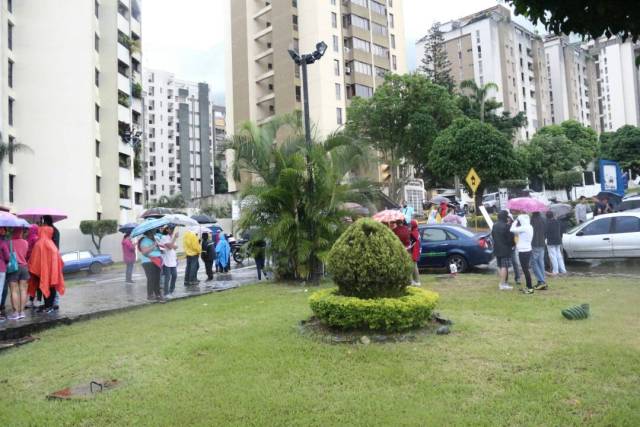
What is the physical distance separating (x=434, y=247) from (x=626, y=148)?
2086 inches

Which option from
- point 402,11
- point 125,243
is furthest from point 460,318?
point 402,11

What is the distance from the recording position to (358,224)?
23.2ft

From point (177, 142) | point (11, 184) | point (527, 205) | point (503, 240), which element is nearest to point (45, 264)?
point (503, 240)

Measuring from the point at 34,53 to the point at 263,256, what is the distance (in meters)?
28.2

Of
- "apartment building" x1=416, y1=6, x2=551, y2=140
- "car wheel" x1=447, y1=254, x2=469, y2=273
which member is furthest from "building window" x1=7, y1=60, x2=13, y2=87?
"apartment building" x1=416, y1=6, x2=551, y2=140

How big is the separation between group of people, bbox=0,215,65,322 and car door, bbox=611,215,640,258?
12.9 m

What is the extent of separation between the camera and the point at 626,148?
56.6 metres

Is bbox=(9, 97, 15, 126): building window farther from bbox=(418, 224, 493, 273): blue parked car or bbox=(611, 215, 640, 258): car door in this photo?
bbox=(611, 215, 640, 258): car door

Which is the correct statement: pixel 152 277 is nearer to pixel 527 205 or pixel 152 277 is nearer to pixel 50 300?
pixel 50 300

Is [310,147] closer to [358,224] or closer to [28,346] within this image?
[358,224]

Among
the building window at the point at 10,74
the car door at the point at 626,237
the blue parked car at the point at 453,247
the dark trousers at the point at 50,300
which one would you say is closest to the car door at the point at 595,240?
the car door at the point at 626,237

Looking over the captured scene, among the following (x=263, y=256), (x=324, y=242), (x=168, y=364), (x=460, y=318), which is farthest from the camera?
(x=263, y=256)

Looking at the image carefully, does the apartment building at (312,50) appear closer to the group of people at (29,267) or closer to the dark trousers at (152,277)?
the dark trousers at (152,277)

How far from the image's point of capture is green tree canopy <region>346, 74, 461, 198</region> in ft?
127
